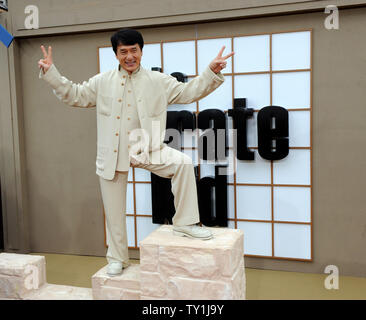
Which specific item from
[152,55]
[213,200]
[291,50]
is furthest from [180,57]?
[213,200]

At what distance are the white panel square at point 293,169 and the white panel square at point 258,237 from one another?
425 mm

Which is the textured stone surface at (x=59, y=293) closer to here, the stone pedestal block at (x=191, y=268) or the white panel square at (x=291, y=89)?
the stone pedestal block at (x=191, y=268)

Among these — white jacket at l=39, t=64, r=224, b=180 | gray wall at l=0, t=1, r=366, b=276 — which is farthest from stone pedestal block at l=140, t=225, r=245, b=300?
gray wall at l=0, t=1, r=366, b=276

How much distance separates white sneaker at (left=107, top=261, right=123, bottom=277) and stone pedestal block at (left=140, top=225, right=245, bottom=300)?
30 centimetres

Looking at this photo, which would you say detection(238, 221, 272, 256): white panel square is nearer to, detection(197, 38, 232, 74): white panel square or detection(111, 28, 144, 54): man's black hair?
detection(197, 38, 232, 74): white panel square

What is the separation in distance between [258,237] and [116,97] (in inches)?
72.0

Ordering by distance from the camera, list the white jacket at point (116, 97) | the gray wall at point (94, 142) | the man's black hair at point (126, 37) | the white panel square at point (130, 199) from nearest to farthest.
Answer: the man's black hair at point (126, 37)
the white jacket at point (116, 97)
the gray wall at point (94, 142)
the white panel square at point (130, 199)

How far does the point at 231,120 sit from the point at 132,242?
59.5 inches

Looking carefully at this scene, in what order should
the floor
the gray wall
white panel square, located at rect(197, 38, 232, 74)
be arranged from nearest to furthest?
the floor
the gray wall
white panel square, located at rect(197, 38, 232, 74)

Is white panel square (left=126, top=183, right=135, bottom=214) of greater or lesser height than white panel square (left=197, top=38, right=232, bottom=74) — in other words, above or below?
below

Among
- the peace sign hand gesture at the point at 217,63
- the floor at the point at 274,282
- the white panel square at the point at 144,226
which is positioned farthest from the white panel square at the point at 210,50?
the floor at the point at 274,282

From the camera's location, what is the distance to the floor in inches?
120

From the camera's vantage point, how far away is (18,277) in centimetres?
284

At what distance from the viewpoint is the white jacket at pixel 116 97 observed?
257 centimetres
